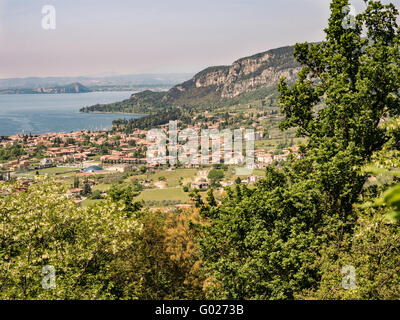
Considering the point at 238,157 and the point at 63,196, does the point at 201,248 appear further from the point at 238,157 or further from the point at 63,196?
the point at 238,157

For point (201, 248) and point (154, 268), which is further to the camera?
point (154, 268)

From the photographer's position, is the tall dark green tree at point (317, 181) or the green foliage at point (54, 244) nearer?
the green foliage at point (54, 244)

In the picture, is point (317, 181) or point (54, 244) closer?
A: point (54, 244)

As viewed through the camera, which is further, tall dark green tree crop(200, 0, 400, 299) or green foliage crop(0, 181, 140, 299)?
tall dark green tree crop(200, 0, 400, 299)

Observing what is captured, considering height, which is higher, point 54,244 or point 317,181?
point 317,181

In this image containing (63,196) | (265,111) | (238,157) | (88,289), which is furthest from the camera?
Result: (265,111)
